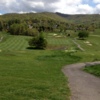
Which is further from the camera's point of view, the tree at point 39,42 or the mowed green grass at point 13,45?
the tree at point 39,42

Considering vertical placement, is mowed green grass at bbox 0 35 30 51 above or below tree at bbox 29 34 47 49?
below

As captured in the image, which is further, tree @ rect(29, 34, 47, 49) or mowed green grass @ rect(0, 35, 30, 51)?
tree @ rect(29, 34, 47, 49)

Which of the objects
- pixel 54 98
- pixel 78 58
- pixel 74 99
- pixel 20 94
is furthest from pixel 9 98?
pixel 78 58

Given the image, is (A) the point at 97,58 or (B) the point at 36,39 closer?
(A) the point at 97,58

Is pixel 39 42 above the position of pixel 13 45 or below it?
above

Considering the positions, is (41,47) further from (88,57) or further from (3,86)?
(3,86)

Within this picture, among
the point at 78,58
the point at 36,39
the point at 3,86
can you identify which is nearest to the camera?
the point at 3,86

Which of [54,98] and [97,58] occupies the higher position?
[54,98]

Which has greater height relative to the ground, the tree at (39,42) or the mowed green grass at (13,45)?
the tree at (39,42)

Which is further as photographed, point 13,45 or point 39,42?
point 13,45

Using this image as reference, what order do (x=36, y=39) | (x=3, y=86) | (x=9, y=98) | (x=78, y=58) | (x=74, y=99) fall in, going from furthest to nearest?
1. (x=36, y=39)
2. (x=78, y=58)
3. (x=3, y=86)
4. (x=74, y=99)
5. (x=9, y=98)

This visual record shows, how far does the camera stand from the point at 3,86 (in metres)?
19.3

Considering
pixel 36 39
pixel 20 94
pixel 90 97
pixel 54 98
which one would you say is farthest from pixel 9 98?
pixel 36 39

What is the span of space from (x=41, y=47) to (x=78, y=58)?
52.9 m
